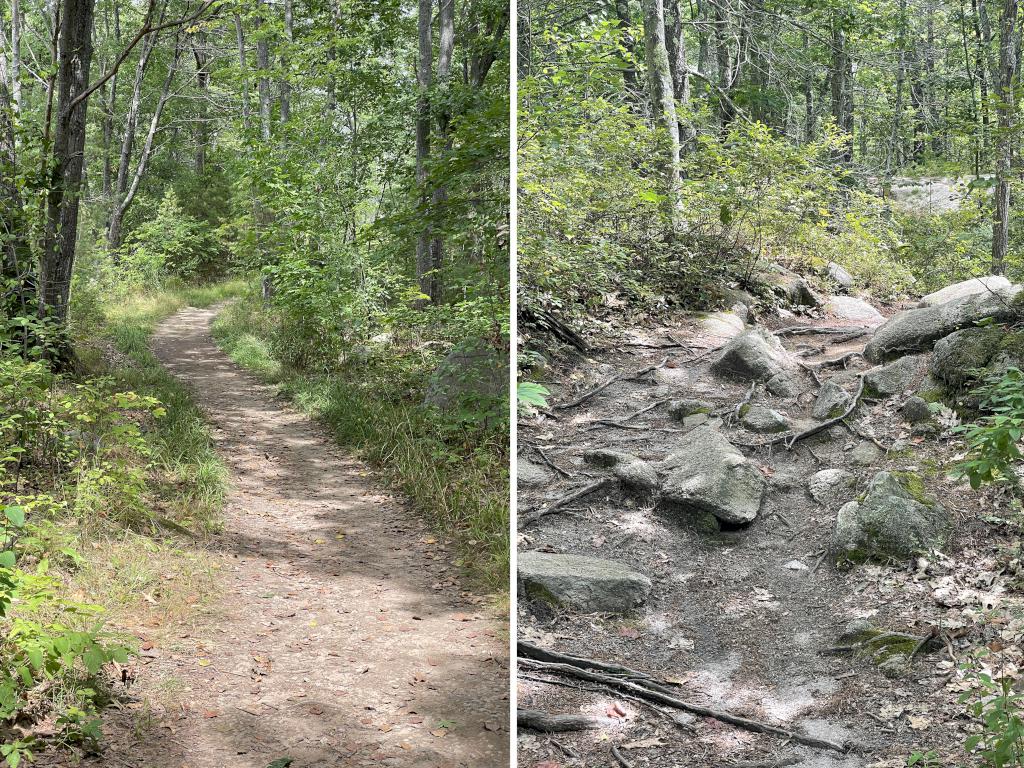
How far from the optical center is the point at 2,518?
4.76ft

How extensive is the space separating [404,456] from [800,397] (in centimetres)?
241

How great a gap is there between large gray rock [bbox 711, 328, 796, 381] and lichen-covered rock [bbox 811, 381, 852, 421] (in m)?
0.19

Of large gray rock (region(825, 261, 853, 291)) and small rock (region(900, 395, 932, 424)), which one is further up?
large gray rock (region(825, 261, 853, 291))

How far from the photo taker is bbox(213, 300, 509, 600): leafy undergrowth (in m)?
3.30

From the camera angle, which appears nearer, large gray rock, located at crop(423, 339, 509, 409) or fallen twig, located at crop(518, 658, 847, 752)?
fallen twig, located at crop(518, 658, 847, 752)

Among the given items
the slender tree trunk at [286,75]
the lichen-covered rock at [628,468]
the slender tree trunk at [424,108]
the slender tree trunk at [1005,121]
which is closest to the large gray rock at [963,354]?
the slender tree trunk at [1005,121]

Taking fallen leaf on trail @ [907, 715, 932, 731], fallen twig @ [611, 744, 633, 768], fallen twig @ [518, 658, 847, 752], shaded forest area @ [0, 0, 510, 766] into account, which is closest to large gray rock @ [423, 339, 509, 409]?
shaded forest area @ [0, 0, 510, 766]

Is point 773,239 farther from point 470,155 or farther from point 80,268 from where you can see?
point 80,268

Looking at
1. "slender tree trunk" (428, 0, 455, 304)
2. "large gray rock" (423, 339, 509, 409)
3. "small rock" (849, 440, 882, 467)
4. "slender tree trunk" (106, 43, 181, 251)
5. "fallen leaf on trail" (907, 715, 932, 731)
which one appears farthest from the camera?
"slender tree trunk" (428, 0, 455, 304)

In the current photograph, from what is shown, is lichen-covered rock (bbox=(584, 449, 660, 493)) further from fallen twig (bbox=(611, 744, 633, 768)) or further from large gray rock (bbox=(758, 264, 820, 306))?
large gray rock (bbox=(758, 264, 820, 306))

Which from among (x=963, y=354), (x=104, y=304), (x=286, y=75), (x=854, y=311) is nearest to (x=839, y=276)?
(x=854, y=311)

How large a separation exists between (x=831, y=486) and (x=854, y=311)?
1019 millimetres

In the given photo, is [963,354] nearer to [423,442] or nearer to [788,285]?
[788,285]

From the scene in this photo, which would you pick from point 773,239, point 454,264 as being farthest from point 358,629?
point 773,239
